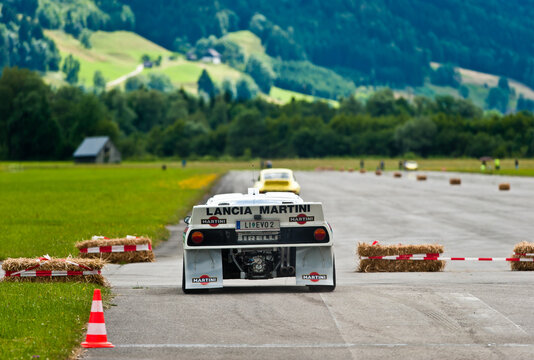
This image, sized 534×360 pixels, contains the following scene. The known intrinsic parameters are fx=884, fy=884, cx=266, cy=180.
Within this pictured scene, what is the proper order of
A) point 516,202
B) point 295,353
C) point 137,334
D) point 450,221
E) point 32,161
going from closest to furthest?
point 295,353
point 137,334
point 450,221
point 516,202
point 32,161

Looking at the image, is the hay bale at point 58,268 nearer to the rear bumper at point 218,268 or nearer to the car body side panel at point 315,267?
the rear bumper at point 218,268

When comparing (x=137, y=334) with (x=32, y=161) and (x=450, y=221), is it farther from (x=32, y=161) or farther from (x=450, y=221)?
(x=32, y=161)

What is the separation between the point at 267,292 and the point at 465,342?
499 cm

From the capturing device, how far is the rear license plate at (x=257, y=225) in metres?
13.8

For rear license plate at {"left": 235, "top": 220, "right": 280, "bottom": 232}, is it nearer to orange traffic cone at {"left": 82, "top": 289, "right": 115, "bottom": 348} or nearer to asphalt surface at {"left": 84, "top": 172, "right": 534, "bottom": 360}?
asphalt surface at {"left": 84, "top": 172, "right": 534, "bottom": 360}

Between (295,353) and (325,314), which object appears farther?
(325,314)

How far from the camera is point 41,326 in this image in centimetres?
1067

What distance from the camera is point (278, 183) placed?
44188 mm

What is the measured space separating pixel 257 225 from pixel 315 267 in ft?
3.81

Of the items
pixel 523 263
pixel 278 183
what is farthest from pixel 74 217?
pixel 523 263

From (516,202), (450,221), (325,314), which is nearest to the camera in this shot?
(325,314)

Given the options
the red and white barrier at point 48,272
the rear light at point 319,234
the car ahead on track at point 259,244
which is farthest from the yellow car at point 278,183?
the rear light at point 319,234

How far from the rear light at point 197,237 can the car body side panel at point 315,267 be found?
1.56m

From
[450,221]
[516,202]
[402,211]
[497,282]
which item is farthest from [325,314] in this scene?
[516,202]
